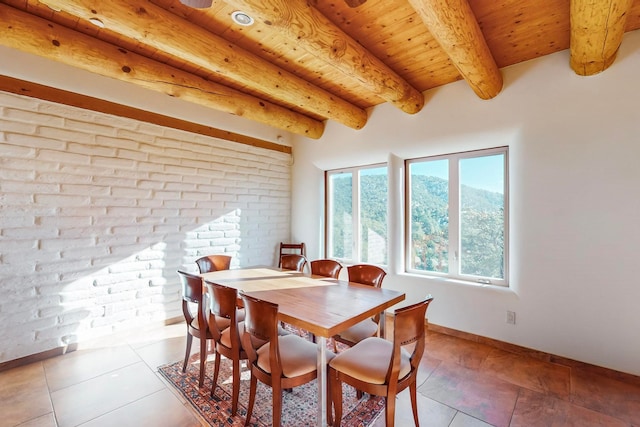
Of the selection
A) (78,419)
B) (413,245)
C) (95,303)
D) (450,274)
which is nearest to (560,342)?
(450,274)

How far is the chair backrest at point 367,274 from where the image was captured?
2.52 m

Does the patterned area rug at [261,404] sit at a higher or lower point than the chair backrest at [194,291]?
lower

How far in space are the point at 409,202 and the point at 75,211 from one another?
366cm

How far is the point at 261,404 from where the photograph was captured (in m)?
1.98

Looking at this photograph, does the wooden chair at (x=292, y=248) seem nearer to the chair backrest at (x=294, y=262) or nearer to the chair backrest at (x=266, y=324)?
the chair backrest at (x=294, y=262)

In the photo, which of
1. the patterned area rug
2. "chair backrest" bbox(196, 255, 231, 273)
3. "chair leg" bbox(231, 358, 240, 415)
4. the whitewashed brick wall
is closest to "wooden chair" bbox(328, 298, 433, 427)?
the patterned area rug

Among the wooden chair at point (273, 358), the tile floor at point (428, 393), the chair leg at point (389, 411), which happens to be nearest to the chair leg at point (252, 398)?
the wooden chair at point (273, 358)

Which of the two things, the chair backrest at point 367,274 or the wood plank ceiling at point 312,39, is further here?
the chair backrest at point 367,274

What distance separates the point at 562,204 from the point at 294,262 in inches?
106

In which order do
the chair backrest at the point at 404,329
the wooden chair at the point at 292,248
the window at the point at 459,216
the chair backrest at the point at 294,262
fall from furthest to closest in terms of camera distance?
the wooden chair at the point at 292,248, the chair backrest at the point at 294,262, the window at the point at 459,216, the chair backrest at the point at 404,329

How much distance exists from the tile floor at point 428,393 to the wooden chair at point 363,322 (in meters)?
0.50

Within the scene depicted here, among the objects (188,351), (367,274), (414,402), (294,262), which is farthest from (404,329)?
(294,262)

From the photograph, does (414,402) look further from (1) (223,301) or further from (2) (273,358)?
(1) (223,301)

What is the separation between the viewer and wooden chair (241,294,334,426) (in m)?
1.54
